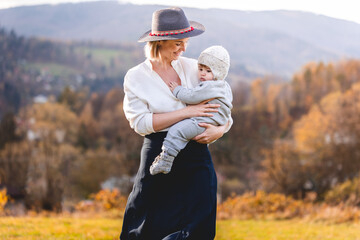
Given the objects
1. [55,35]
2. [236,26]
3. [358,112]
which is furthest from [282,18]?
[358,112]

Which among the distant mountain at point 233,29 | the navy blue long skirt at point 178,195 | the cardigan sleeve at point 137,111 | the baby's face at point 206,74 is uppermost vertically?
the baby's face at point 206,74

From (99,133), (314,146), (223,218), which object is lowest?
(99,133)

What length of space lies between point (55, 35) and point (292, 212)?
231 feet

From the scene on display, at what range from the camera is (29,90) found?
53000mm

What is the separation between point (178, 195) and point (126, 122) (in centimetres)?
3653

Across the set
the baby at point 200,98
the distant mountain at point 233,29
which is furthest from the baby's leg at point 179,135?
the distant mountain at point 233,29

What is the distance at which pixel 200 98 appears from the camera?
2695 millimetres

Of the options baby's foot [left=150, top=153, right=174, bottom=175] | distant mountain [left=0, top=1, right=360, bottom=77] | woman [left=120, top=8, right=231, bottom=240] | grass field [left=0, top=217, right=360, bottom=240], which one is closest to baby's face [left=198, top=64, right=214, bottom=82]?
woman [left=120, top=8, right=231, bottom=240]

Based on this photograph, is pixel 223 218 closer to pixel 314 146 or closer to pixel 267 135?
pixel 314 146

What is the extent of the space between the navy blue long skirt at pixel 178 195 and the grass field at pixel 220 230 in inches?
82.5

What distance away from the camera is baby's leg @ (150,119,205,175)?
103 inches

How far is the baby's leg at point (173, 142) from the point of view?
8.55ft

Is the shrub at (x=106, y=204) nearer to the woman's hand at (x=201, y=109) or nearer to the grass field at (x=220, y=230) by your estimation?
the grass field at (x=220, y=230)

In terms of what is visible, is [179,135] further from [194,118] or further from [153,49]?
[153,49]
